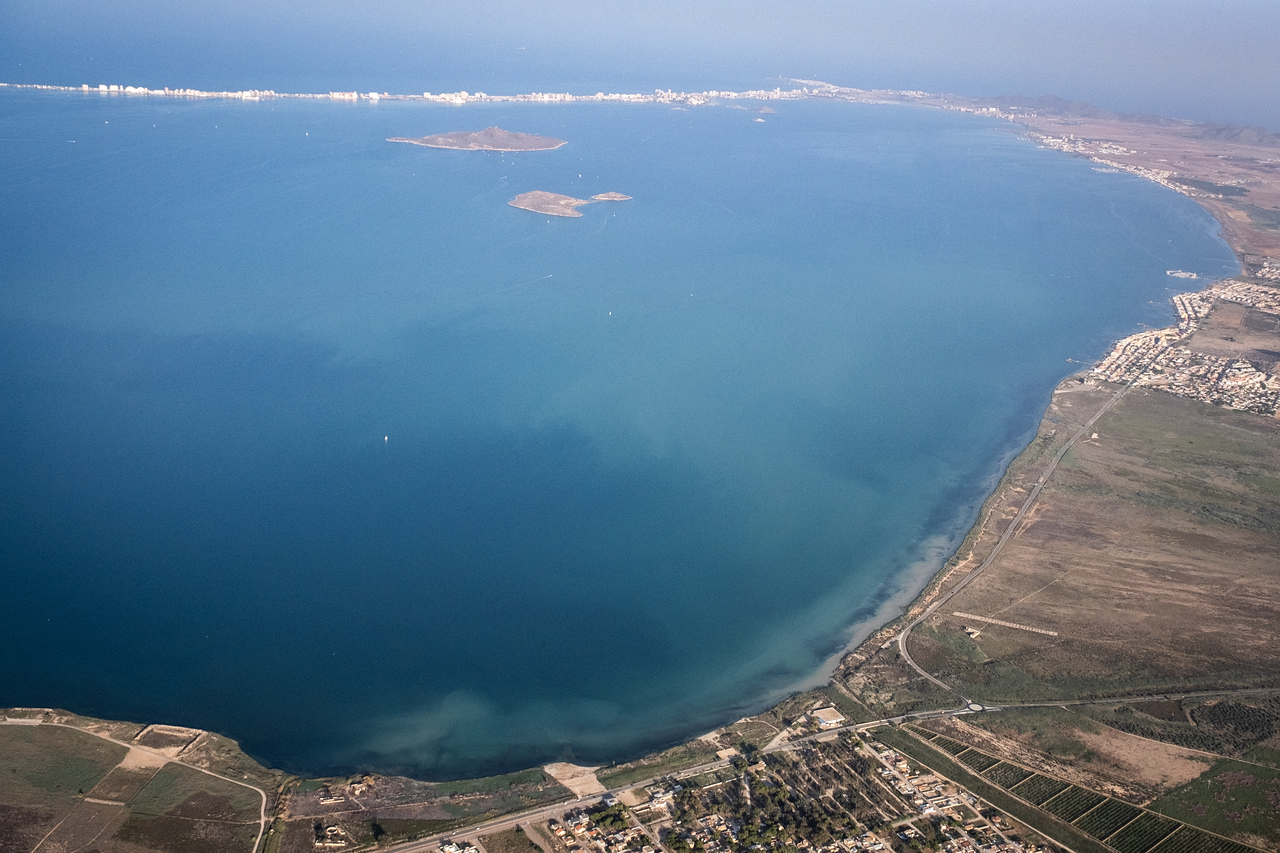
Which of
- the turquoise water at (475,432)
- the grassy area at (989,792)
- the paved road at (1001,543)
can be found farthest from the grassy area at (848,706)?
the paved road at (1001,543)

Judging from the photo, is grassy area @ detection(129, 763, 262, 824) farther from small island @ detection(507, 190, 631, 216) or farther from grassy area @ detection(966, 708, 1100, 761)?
small island @ detection(507, 190, 631, 216)

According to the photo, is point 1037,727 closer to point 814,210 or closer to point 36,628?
point 36,628

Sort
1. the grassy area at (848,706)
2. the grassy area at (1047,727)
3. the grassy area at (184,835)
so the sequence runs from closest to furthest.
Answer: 1. the grassy area at (184,835)
2. the grassy area at (1047,727)
3. the grassy area at (848,706)

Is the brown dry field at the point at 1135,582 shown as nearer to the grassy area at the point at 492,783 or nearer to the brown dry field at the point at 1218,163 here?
the grassy area at the point at 492,783

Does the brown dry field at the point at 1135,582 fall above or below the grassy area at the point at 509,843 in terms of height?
above

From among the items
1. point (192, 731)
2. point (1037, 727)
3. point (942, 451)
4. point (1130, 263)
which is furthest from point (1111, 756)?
point (1130, 263)

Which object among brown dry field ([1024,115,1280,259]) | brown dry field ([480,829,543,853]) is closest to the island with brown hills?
brown dry field ([480,829,543,853])

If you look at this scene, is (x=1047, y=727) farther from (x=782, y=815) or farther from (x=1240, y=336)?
(x=1240, y=336)
